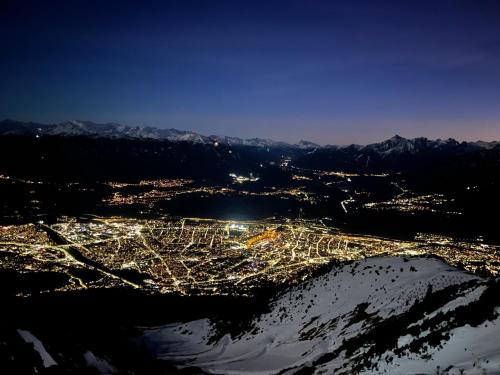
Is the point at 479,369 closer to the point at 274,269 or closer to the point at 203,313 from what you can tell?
the point at 203,313

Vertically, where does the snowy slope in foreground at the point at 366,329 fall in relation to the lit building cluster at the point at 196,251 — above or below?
above

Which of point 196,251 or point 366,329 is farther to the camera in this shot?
point 196,251

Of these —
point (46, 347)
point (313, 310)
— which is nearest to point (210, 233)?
point (313, 310)

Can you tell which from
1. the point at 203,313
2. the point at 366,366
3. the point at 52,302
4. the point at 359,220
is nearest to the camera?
the point at 366,366

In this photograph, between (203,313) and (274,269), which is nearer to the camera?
(203,313)

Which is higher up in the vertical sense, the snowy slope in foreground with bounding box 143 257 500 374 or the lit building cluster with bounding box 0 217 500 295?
the snowy slope in foreground with bounding box 143 257 500 374

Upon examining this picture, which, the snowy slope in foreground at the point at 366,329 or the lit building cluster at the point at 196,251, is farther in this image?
the lit building cluster at the point at 196,251

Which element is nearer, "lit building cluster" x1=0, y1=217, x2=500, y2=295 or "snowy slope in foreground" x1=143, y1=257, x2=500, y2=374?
"snowy slope in foreground" x1=143, y1=257, x2=500, y2=374

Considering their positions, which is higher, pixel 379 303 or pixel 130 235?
pixel 379 303
